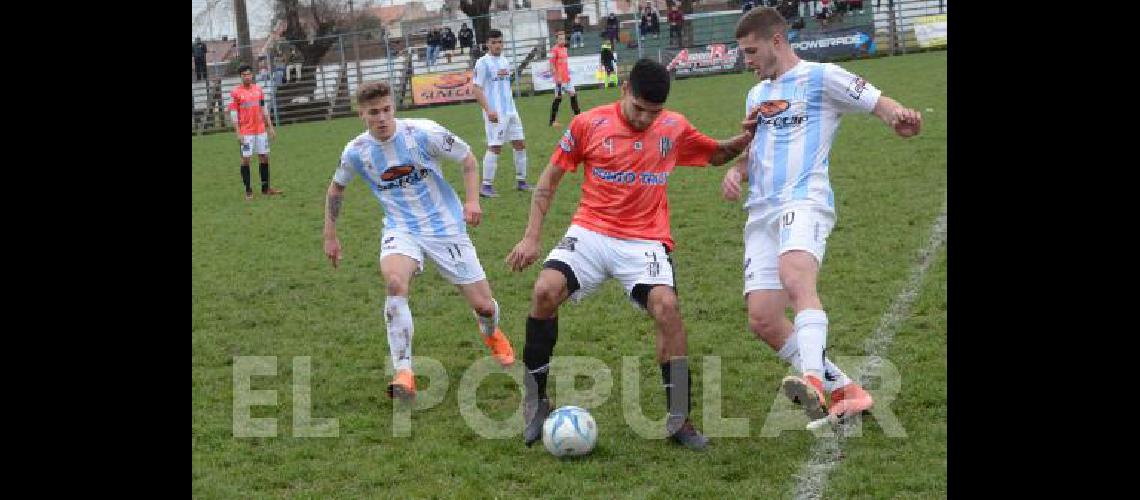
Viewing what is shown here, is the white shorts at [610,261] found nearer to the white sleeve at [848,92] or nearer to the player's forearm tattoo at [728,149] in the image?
the player's forearm tattoo at [728,149]

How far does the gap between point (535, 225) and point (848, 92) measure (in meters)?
1.66

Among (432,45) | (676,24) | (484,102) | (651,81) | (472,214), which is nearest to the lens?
(651,81)

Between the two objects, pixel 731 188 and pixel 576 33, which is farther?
pixel 576 33

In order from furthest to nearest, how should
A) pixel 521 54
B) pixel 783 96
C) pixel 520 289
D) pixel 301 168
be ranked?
pixel 521 54 → pixel 301 168 → pixel 520 289 → pixel 783 96

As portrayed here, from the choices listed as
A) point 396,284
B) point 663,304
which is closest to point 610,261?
point 663,304

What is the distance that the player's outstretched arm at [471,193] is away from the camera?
663 centimetres

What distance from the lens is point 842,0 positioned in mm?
31312

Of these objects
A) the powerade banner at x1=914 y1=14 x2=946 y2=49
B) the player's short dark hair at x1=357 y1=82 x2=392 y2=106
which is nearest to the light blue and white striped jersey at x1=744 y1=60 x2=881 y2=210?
the player's short dark hair at x1=357 y1=82 x2=392 y2=106

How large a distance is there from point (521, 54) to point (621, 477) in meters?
30.0

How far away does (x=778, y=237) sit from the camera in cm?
571

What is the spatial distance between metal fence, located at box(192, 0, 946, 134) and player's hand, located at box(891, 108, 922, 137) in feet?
83.3

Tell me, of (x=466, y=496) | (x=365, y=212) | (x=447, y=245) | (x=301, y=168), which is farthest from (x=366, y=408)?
(x=301, y=168)

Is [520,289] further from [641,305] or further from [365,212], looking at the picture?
[365,212]

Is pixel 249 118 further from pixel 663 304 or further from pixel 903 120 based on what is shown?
pixel 903 120
